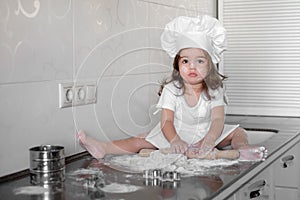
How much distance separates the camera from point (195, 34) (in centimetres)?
155

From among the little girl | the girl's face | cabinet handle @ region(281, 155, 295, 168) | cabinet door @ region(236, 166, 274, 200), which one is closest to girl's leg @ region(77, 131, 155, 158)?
the little girl

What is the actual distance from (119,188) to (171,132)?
0.47m

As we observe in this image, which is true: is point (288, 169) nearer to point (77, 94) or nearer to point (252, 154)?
point (252, 154)

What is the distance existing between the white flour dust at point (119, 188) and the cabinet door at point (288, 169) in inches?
25.5

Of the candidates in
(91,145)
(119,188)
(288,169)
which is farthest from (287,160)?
(119,188)

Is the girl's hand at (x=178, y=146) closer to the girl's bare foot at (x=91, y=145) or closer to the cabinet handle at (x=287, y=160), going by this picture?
the girl's bare foot at (x=91, y=145)

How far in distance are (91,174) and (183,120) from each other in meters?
0.46

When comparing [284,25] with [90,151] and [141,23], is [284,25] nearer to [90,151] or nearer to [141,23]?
[141,23]

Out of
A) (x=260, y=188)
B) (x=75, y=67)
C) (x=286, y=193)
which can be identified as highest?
(x=75, y=67)

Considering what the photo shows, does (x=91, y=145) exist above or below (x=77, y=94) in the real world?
below

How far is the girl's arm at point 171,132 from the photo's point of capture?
1.49 metres

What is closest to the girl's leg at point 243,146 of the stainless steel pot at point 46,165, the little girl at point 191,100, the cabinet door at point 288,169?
the little girl at point 191,100

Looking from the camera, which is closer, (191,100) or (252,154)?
(252,154)

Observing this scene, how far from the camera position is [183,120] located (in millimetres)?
1641
